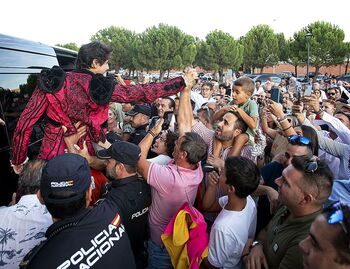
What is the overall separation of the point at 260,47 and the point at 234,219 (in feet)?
155

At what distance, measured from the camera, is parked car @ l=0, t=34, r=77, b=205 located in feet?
9.02

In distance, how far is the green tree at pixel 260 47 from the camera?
4550 centimetres

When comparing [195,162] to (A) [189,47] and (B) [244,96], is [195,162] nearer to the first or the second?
(B) [244,96]

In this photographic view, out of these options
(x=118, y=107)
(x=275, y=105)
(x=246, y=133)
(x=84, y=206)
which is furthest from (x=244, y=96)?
(x=118, y=107)

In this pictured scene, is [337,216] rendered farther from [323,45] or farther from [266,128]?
[323,45]

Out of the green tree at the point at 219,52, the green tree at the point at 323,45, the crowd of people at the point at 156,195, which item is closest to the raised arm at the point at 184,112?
the crowd of people at the point at 156,195

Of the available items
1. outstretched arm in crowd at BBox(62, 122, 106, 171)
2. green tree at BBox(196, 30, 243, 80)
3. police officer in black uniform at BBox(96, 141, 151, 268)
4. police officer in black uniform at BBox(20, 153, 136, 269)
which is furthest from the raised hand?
green tree at BBox(196, 30, 243, 80)

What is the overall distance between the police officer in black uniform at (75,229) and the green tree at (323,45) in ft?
140

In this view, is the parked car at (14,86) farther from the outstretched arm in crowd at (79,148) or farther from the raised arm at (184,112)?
the raised arm at (184,112)

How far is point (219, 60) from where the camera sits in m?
45.9

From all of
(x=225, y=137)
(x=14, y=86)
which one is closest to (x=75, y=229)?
(x=14, y=86)

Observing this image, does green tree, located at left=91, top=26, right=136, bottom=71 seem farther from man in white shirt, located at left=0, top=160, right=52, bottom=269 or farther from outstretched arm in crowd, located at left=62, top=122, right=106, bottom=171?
man in white shirt, located at left=0, top=160, right=52, bottom=269

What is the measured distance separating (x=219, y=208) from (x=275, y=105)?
1.22 meters

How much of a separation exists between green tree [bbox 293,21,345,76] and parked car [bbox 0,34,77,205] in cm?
4142
